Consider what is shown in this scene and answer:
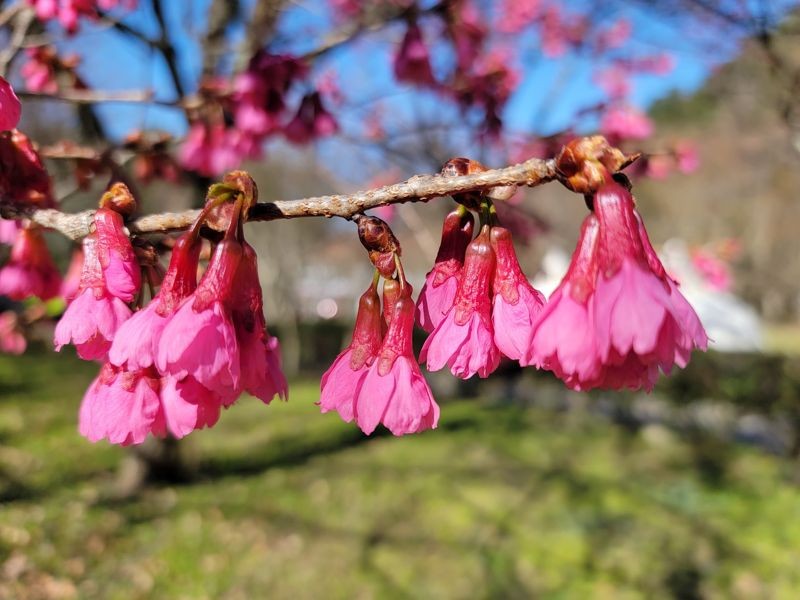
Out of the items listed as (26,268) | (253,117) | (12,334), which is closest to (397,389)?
(26,268)

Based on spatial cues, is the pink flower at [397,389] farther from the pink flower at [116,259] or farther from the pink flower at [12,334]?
the pink flower at [12,334]

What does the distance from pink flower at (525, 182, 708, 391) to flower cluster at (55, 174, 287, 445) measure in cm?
40

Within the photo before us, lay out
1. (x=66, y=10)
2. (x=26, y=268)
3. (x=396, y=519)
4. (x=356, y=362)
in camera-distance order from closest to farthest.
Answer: (x=356, y=362)
(x=26, y=268)
(x=66, y=10)
(x=396, y=519)

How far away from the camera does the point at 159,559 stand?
401 centimetres

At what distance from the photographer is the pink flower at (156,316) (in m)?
0.78

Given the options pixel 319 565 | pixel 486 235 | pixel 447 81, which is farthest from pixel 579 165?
pixel 319 565

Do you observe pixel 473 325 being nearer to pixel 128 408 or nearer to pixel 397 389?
pixel 397 389

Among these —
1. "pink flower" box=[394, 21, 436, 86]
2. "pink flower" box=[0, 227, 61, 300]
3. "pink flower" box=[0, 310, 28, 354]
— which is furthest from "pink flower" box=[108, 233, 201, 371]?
"pink flower" box=[0, 310, 28, 354]

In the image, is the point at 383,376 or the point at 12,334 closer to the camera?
the point at 383,376

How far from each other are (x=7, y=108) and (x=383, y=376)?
691 mm

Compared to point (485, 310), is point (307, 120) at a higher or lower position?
higher

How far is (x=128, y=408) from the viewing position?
2.82 ft

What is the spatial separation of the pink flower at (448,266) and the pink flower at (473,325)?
53 millimetres

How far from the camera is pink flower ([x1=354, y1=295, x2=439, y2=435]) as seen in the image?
33.0 inches
